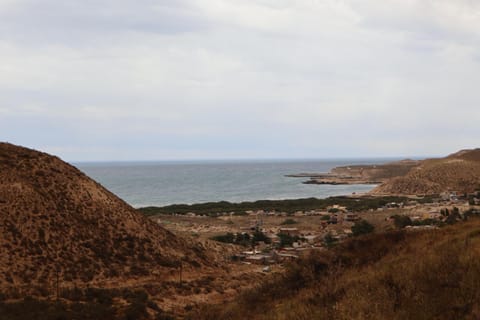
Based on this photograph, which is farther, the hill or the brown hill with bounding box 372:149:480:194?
the brown hill with bounding box 372:149:480:194

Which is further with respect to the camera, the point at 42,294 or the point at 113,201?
the point at 113,201

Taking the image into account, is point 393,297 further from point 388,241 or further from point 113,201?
point 113,201

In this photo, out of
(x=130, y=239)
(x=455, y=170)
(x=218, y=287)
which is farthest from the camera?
(x=455, y=170)

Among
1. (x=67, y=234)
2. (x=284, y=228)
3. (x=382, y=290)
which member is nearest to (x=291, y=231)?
(x=284, y=228)

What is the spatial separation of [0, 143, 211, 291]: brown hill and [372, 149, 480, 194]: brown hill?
7390 centimetres

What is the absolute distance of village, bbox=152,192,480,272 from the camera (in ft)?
95.5

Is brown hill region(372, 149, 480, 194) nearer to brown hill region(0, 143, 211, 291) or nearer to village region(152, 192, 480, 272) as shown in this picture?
village region(152, 192, 480, 272)

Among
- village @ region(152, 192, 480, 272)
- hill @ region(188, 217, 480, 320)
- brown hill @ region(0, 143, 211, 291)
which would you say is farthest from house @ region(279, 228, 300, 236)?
hill @ region(188, 217, 480, 320)

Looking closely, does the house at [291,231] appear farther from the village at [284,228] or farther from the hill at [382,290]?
the hill at [382,290]

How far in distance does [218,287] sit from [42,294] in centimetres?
727

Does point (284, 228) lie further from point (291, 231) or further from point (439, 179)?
point (439, 179)

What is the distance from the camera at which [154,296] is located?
57.0ft

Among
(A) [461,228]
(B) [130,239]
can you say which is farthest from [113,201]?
(A) [461,228]

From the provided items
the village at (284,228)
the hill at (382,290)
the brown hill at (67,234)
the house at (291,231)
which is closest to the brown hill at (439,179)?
the village at (284,228)
